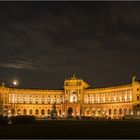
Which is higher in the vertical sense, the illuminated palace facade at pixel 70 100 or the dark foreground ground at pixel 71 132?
the illuminated palace facade at pixel 70 100

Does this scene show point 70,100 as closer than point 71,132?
No

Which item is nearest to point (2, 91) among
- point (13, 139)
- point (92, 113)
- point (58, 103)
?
point (58, 103)

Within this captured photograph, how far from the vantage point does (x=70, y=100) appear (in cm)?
17200

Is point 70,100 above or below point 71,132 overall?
above

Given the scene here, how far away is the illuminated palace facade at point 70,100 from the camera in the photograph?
155800 mm

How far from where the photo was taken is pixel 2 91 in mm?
156500

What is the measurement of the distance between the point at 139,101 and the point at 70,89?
41.7 m

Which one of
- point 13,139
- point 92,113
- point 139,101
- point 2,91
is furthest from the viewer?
point 92,113

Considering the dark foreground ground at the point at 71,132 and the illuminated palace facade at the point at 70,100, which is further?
the illuminated palace facade at the point at 70,100

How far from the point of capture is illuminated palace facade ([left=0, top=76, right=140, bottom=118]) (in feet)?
511

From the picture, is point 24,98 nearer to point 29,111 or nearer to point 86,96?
point 29,111

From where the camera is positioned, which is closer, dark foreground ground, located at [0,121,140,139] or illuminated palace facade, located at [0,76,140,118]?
dark foreground ground, located at [0,121,140,139]

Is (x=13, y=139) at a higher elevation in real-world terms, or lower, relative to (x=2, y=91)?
lower

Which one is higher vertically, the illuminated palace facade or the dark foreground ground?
the illuminated palace facade
